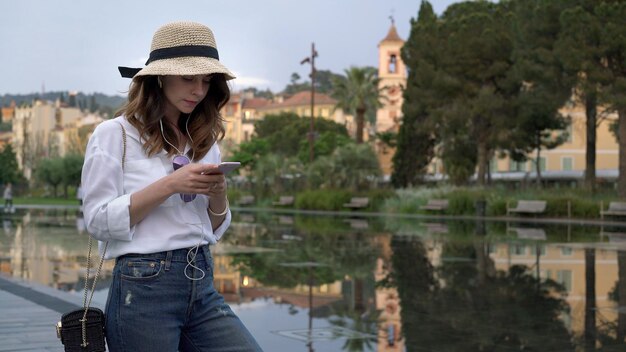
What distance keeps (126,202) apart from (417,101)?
48.6 m

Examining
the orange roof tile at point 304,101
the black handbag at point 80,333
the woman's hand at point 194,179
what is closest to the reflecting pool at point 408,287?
the black handbag at point 80,333

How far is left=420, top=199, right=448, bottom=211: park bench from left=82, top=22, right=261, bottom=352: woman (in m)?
38.7

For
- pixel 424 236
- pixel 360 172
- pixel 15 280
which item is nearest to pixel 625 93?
pixel 424 236

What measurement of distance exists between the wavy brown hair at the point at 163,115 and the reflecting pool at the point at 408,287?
477 centimetres

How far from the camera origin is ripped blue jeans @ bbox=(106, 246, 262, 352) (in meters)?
3.19

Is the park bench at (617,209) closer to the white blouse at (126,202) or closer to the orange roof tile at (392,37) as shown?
the white blouse at (126,202)

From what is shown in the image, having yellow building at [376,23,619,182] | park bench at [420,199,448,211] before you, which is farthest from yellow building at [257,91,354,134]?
park bench at [420,199,448,211]

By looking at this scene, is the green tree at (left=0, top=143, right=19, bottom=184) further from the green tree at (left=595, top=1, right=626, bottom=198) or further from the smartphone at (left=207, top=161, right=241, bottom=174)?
the smartphone at (left=207, top=161, right=241, bottom=174)

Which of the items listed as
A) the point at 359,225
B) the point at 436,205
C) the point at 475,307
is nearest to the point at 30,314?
the point at 475,307

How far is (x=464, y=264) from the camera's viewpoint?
16.2 metres

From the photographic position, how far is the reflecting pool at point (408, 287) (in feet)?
28.8

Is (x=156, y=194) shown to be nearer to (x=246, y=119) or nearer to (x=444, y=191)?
(x=444, y=191)

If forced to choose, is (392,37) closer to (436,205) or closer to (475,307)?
(436,205)

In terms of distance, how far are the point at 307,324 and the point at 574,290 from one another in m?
4.53
